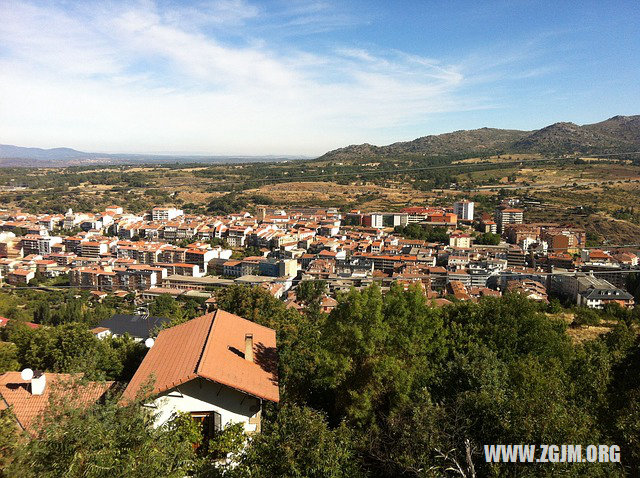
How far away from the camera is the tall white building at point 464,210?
37.4m

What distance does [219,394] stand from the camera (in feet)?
12.7

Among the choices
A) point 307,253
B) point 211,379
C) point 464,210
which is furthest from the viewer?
point 464,210

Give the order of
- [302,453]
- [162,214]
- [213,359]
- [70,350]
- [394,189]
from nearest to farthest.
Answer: [302,453] → [213,359] → [70,350] → [162,214] → [394,189]

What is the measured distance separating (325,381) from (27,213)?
148ft

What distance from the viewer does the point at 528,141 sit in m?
67.4

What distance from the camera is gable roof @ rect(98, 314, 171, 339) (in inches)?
538

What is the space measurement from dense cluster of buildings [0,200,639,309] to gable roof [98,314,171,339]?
5471mm

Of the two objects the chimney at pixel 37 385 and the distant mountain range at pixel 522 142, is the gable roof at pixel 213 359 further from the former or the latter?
the distant mountain range at pixel 522 142

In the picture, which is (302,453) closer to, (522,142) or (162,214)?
(162,214)

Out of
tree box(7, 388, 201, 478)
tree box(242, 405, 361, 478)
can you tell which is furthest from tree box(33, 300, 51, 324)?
tree box(242, 405, 361, 478)

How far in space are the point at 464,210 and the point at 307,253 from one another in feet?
49.9

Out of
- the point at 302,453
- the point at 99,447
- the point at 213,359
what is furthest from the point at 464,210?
the point at 99,447

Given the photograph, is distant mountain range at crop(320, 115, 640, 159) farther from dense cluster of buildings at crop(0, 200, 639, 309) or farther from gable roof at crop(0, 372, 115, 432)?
gable roof at crop(0, 372, 115, 432)

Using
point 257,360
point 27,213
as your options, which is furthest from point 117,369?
point 27,213
